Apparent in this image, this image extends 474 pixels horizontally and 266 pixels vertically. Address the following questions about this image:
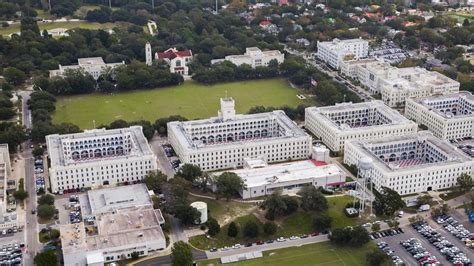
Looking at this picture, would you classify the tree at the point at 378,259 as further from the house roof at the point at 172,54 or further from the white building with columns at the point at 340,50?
the house roof at the point at 172,54

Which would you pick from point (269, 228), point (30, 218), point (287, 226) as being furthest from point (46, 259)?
point (287, 226)

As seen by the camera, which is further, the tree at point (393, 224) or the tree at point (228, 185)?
the tree at point (228, 185)

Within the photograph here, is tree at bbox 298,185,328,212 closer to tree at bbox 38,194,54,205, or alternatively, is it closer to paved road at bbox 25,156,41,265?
paved road at bbox 25,156,41,265

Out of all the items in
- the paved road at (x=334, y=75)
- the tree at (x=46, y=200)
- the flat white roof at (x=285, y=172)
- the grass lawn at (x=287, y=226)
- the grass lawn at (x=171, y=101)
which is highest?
the flat white roof at (x=285, y=172)

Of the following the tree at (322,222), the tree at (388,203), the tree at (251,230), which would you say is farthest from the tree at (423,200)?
the tree at (251,230)

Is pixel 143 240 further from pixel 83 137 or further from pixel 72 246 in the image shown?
pixel 83 137
